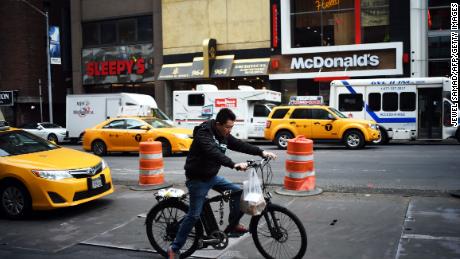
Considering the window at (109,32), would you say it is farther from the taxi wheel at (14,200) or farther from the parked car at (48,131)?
the taxi wheel at (14,200)

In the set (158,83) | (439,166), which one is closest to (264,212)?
(439,166)

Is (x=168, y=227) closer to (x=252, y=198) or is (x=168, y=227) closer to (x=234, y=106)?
(x=252, y=198)

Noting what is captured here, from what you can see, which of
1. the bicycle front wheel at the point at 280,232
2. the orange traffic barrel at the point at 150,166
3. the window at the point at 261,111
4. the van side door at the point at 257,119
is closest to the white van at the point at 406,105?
the window at the point at 261,111

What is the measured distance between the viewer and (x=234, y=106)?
22781 millimetres

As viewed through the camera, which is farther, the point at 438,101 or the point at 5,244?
the point at 438,101

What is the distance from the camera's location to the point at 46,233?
7.02 meters

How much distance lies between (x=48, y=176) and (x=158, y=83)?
24.4 meters

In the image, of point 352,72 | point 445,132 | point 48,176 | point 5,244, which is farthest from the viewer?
point 352,72

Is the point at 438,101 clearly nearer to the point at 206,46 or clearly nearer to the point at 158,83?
the point at 206,46

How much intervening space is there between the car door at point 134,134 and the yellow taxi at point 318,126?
208 inches

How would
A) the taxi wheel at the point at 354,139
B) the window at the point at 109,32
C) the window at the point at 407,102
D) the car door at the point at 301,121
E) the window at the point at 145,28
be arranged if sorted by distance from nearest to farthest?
the taxi wheel at the point at 354,139, the car door at the point at 301,121, the window at the point at 407,102, the window at the point at 145,28, the window at the point at 109,32

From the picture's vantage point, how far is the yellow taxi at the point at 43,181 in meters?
7.65

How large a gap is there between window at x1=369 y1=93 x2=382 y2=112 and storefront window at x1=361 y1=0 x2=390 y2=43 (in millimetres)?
6804

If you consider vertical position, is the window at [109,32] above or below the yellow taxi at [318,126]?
above
